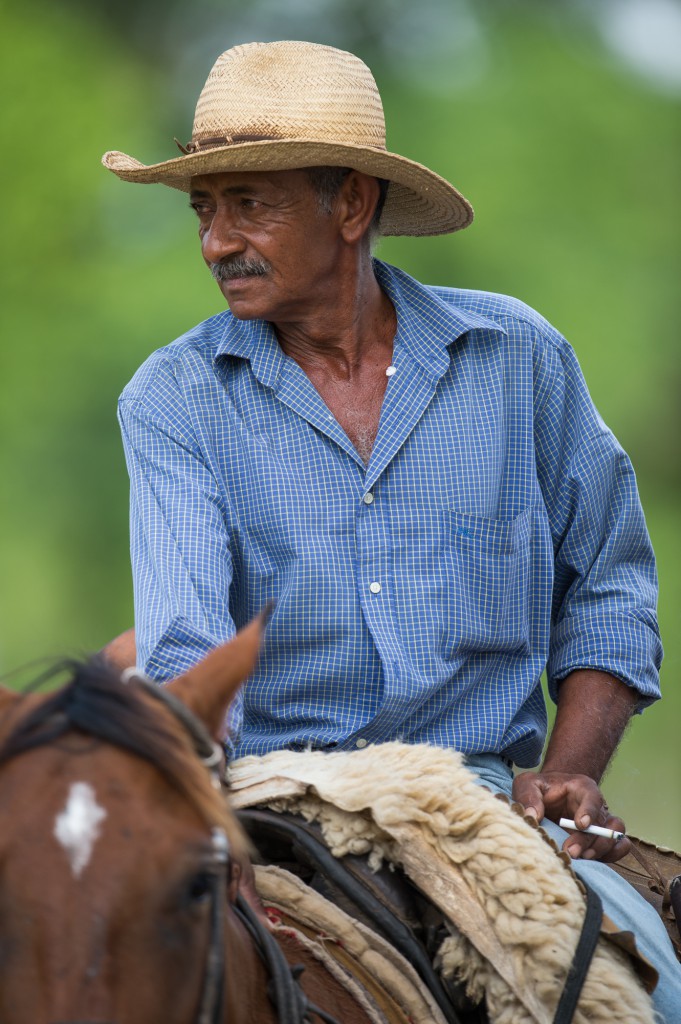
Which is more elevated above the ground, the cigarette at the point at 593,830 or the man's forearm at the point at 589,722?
the man's forearm at the point at 589,722

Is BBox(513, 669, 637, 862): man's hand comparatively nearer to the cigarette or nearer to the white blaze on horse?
the cigarette

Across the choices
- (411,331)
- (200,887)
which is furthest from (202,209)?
(200,887)

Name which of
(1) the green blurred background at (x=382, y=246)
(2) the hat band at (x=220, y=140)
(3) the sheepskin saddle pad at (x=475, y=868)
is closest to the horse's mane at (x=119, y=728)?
(3) the sheepskin saddle pad at (x=475, y=868)

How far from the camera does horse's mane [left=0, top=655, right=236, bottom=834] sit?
1559 millimetres

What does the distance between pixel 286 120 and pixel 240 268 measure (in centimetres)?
33

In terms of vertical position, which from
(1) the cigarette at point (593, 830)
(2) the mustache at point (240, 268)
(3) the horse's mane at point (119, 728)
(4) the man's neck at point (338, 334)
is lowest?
(1) the cigarette at point (593, 830)

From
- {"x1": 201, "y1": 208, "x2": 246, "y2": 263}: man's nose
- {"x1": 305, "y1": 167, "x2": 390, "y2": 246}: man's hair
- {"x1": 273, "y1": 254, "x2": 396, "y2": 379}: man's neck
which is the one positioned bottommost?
{"x1": 273, "y1": 254, "x2": 396, "y2": 379}: man's neck

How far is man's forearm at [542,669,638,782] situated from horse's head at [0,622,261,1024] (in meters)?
1.32

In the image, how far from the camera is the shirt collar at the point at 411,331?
2908 millimetres

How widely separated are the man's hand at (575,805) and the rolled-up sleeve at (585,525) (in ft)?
1.14

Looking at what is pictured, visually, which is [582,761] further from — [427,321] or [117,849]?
[117,849]

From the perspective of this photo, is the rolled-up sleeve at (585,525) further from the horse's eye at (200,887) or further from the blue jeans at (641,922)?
the horse's eye at (200,887)

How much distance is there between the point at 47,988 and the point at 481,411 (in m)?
1.80

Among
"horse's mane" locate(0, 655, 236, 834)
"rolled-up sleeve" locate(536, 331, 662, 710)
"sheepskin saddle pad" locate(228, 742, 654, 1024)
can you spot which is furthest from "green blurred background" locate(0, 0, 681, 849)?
"horse's mane" locate(0, 655, 236, 834)
